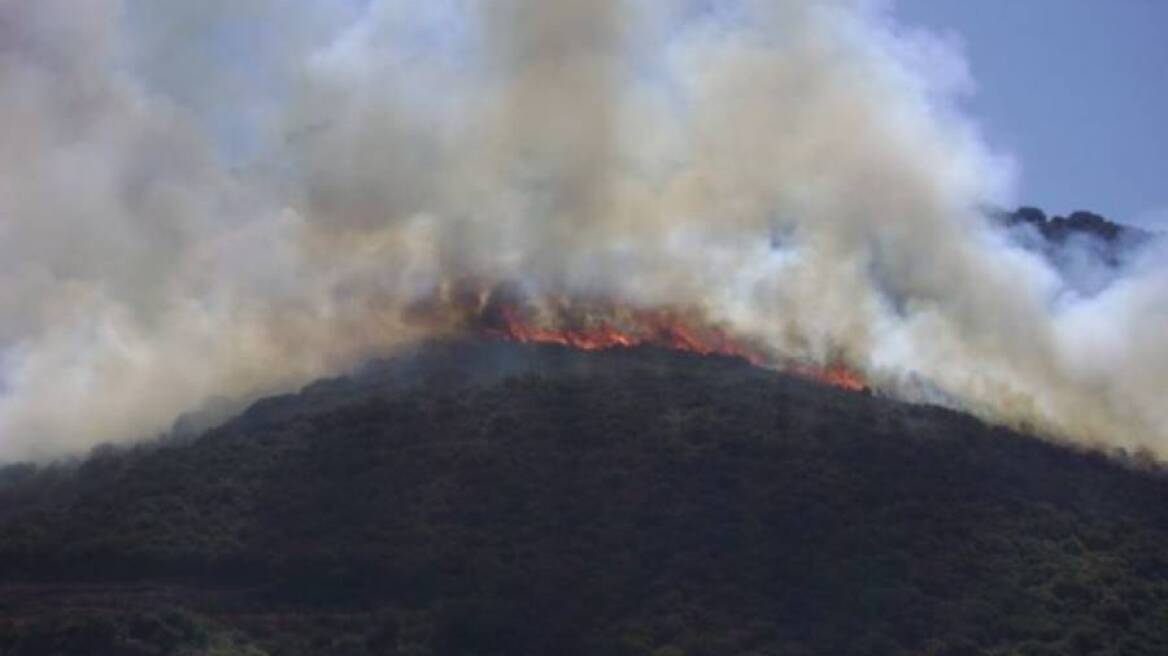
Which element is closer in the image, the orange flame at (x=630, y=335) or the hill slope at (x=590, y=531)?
the hill slope at (x=590, y=531)

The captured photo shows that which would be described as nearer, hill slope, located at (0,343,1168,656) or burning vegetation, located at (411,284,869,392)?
hill slope, located at (0,343,1168,656)

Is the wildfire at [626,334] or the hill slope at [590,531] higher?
the wildfire at [626,334]

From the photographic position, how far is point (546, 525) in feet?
343

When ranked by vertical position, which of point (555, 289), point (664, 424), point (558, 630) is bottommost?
point (558, 630)

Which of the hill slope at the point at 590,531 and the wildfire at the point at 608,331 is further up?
the wildfire at the point at 608,331

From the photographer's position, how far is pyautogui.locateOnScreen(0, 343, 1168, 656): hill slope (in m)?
93.7

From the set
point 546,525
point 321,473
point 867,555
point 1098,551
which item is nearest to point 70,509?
point 321,473

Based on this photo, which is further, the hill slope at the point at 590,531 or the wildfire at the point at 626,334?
the wildfire at the point at 626,334

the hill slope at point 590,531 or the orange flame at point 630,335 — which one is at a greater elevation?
the orange flame at point 630,335

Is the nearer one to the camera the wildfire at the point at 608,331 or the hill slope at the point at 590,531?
the hill slope at the point at 590,531

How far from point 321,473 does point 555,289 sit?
1364 inches

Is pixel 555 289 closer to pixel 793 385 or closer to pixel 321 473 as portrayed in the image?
pixel 793 385

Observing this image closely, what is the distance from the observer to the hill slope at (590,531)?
93.7 meters

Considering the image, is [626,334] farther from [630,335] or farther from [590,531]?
[590,531]
